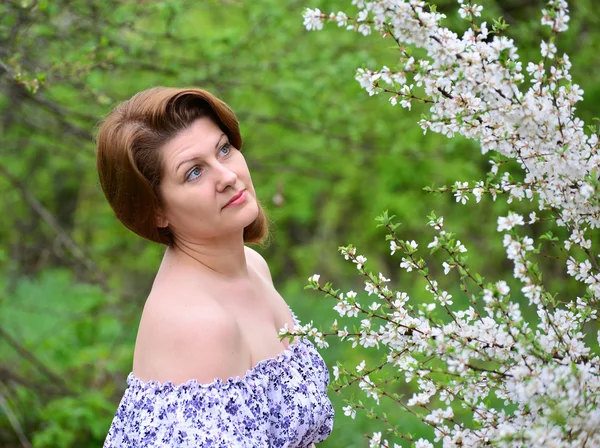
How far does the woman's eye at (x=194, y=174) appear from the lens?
2014 millimetres

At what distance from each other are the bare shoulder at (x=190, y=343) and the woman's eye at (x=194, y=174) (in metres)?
0.31

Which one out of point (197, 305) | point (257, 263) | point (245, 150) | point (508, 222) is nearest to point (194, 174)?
point (197, 305)

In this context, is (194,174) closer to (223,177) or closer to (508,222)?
(223,177)

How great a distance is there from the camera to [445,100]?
1.72 m

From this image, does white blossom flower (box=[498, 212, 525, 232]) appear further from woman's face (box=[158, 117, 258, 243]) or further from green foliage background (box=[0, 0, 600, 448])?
green foliage background (box=[0, 0, 600, 448])

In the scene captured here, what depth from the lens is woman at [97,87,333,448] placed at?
6.21 feet

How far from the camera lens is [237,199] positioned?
2.04 metres

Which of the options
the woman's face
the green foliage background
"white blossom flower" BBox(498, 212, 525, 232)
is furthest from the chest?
the green foliage background

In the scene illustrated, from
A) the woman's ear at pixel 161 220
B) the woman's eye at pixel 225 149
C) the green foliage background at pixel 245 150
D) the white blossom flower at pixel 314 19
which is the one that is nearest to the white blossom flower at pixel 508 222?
the white blossom flower at pixel 314 19

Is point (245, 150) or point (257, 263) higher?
point (245, 150)

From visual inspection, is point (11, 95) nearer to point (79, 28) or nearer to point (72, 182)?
point (79, 28)

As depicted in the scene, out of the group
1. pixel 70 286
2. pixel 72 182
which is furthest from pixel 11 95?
pixel 72 182

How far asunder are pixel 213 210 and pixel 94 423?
10.5ft

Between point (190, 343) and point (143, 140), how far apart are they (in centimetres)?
55
